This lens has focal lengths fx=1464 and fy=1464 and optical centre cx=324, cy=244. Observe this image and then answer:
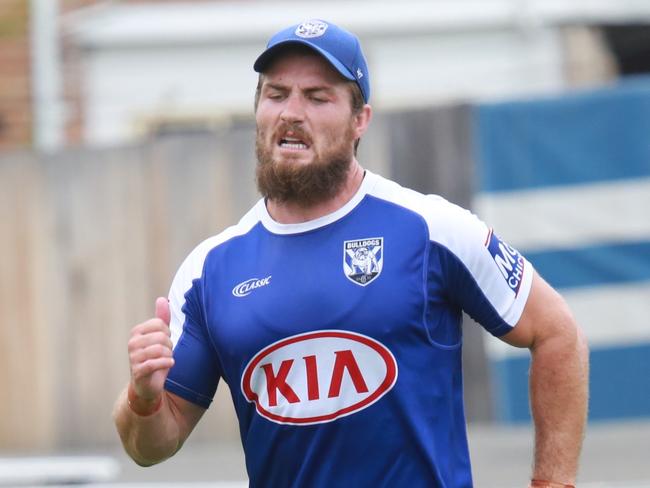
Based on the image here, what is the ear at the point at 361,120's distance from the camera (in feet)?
13.6

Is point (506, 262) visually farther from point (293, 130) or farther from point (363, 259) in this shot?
point (293, 130)

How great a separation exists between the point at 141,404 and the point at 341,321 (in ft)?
1.97

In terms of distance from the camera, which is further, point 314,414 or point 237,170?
point 237,170

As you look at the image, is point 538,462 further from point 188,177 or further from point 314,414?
point 188,177

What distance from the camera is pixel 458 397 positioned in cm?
409

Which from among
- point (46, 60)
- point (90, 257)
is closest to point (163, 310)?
point (90, 257)

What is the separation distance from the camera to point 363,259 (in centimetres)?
399

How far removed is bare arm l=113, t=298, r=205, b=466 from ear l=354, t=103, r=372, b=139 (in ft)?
2.41

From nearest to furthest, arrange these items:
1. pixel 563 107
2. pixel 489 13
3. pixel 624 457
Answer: pixel 624 457, pixel 563 107, pixel 489 13

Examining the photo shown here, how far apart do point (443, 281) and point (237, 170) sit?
8.06m

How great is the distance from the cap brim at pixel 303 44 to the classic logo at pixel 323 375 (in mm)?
728

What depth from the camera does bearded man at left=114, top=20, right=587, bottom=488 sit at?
3934 mm

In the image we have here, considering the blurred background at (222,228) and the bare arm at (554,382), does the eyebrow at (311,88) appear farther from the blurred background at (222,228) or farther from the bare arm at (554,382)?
the blurred background at (222,228)

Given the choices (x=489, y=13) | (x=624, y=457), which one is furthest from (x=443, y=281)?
(x=489, y=13)
